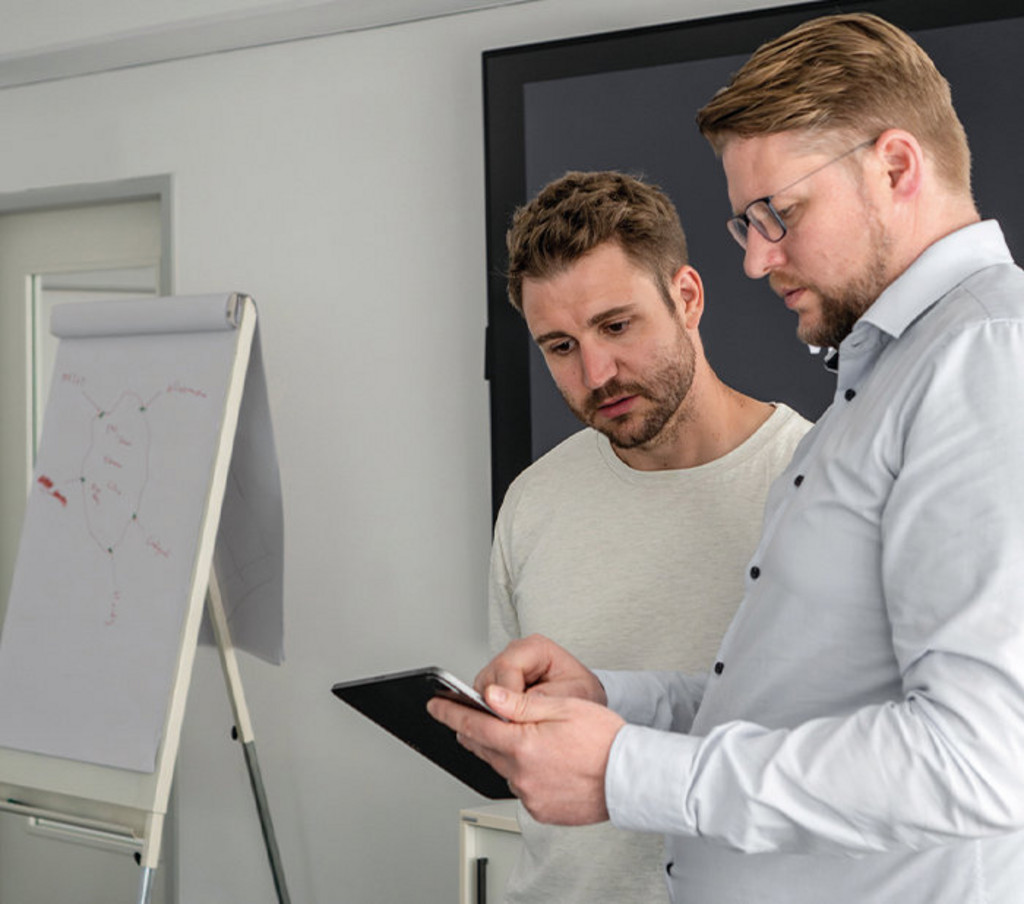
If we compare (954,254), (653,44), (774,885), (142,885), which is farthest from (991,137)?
(142,885)

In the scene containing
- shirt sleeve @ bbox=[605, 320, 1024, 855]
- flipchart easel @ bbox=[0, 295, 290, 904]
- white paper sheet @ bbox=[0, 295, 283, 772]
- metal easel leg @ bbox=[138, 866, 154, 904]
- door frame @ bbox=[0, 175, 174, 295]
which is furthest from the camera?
door frame @ bbox=[0, 175, 174, 295]

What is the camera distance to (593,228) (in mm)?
1377

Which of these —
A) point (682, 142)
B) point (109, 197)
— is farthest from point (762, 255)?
point (109, 197)

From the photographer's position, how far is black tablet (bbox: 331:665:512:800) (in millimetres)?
957

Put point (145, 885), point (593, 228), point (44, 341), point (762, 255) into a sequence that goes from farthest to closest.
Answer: point (44, 341) < point (145, 885) < point (593, 228) < point (762, 255)

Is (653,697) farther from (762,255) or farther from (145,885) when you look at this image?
(145,885)

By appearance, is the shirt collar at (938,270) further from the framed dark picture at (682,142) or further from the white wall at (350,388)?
the white wall at (350,388)

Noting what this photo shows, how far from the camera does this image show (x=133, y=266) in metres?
3.22

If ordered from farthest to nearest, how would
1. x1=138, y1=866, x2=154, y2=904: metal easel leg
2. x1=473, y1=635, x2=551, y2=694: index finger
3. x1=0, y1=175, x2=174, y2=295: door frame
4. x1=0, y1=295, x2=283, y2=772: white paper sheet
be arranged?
x1=0, y1=175, x2=174, y2=295: door frame, x1=0, y1=295, x2=283, y2=772: white paper sheet, x1=138, y1=866, x2=154, y2=904: metal easel leg, x1=473, y1=635, x2=551, y2=694: index finger

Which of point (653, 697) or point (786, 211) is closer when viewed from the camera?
point (786, 211)

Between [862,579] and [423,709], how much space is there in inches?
17.5

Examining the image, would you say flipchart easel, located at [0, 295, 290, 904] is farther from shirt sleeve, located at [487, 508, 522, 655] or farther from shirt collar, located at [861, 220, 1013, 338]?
shirt collar, located at [861, 220, 1013, 338]

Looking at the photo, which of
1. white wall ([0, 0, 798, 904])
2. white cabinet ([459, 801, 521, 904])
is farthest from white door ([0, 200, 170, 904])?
white cabinet ([459, 801, 521, 904])

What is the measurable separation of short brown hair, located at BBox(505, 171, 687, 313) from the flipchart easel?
0.99 metres
